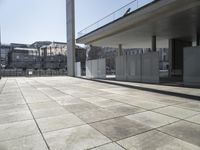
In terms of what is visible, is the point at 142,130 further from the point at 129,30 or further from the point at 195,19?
the point at 129,30

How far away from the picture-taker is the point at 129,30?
1928 cm

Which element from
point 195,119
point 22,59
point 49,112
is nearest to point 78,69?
point 49,112

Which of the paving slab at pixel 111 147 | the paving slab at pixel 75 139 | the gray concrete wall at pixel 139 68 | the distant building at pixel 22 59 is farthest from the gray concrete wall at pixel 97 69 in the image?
the distant building at pixel 22 59

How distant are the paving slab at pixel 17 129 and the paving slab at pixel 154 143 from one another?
232cm

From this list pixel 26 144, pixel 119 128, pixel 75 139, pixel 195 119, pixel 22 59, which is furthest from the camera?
pixel 22 59

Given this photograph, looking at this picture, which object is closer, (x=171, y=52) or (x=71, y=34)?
(x=171, y=52)

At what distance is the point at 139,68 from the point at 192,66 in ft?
19.0

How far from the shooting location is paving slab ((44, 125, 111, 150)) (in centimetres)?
374

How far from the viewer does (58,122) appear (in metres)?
5.29

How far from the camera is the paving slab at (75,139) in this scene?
374cm

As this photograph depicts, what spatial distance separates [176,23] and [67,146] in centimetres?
1617

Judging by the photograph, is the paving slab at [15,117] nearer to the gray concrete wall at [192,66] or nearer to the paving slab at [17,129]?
the paving slab at [17,129]

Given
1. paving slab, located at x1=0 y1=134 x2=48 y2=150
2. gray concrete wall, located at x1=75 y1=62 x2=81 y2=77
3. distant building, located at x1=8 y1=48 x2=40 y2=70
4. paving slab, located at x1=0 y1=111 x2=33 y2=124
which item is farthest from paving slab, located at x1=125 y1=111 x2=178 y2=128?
distant building, located at x1=8 y1=48 x2=40 y2=70

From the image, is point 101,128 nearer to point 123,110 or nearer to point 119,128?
point 119,128
